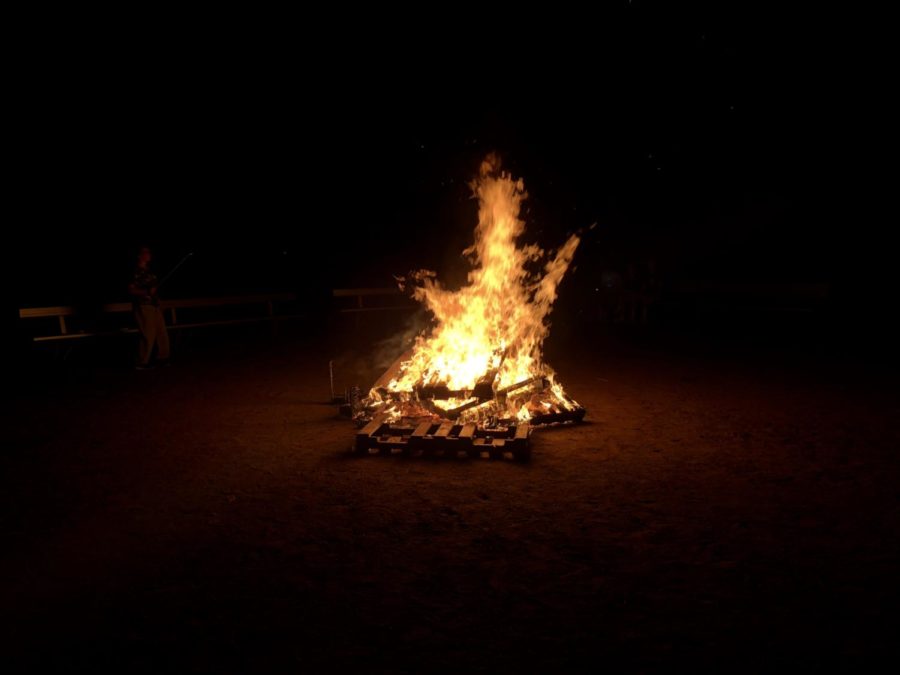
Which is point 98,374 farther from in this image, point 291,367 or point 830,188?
point 830,188

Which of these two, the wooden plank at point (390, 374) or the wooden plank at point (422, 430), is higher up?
the wooden plank at point (390, 374)

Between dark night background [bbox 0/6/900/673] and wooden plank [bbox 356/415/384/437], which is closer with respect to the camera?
dark night background [bbox 0/6/900/673]

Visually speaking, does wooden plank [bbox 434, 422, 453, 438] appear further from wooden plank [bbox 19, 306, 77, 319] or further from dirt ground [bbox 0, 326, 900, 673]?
wooden plank [bbox 19, 306, 77, 319]

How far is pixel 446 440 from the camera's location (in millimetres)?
6043

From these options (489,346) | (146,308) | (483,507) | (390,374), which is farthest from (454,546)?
(146,308)

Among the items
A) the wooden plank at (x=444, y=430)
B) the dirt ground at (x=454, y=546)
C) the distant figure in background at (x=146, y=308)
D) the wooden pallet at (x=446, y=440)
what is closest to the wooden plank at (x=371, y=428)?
the wooden pallet at (x=446, y=440)

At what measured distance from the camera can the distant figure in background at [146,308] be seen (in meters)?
11.1

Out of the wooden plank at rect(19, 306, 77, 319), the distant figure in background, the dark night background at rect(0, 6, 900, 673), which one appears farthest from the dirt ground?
the wooden plank at rect(19, 306, 77, 319)

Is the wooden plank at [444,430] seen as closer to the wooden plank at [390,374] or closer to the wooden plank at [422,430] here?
the wooden plank at [422,430]

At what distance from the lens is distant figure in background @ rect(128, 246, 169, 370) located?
11086 mm

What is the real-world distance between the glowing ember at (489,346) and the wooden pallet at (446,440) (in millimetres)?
495

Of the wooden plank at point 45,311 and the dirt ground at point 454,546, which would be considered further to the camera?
the wooden plank at point 45,311

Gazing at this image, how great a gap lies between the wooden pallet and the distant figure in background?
23.4 feet

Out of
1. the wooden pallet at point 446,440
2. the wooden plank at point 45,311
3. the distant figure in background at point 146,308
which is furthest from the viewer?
the wooden plank at point 45,311
